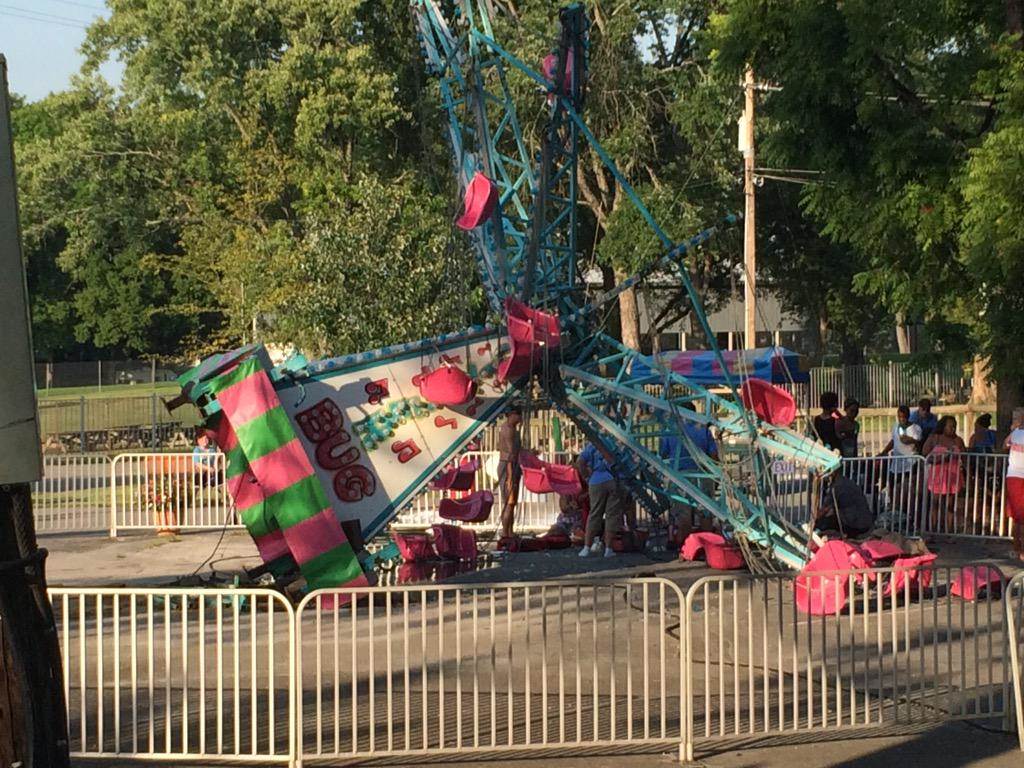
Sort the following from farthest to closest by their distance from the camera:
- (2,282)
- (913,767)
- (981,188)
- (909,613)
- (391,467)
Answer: (981,188)
(391,467)
(909,613)
(913,767)
(2,282)

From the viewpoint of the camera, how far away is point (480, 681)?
32.9 ft

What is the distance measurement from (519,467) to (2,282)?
12.8m

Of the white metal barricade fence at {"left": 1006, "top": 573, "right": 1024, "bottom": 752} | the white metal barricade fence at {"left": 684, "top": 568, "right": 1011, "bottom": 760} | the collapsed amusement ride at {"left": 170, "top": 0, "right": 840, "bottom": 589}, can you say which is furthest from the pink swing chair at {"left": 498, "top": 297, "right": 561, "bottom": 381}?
the white metal barricade fence at {"left": 1006, "top": 573, "right": 1024, "bottom": 752}

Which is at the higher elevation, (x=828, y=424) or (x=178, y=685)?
(x=828, y=424)

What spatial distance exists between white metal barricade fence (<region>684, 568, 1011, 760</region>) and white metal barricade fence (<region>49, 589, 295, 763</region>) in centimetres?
242

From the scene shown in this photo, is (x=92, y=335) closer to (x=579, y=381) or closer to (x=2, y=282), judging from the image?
(x=579, y=381)

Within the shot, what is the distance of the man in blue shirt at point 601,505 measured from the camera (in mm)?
15805

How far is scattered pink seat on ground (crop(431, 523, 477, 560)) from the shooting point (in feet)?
50.2

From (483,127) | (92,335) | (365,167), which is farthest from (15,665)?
(92,335)

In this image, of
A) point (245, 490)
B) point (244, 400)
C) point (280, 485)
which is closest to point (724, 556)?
point (280, 485)

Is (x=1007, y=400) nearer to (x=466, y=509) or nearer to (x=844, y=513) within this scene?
(x=844, y=513)

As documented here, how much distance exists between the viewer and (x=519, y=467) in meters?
17.2

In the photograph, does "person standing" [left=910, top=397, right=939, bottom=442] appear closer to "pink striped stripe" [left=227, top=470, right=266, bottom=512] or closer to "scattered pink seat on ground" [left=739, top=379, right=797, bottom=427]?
"scattered pink seat on ground" [left=739, top=379, right=797, bottom=427]

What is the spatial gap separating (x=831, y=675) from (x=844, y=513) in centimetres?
587
